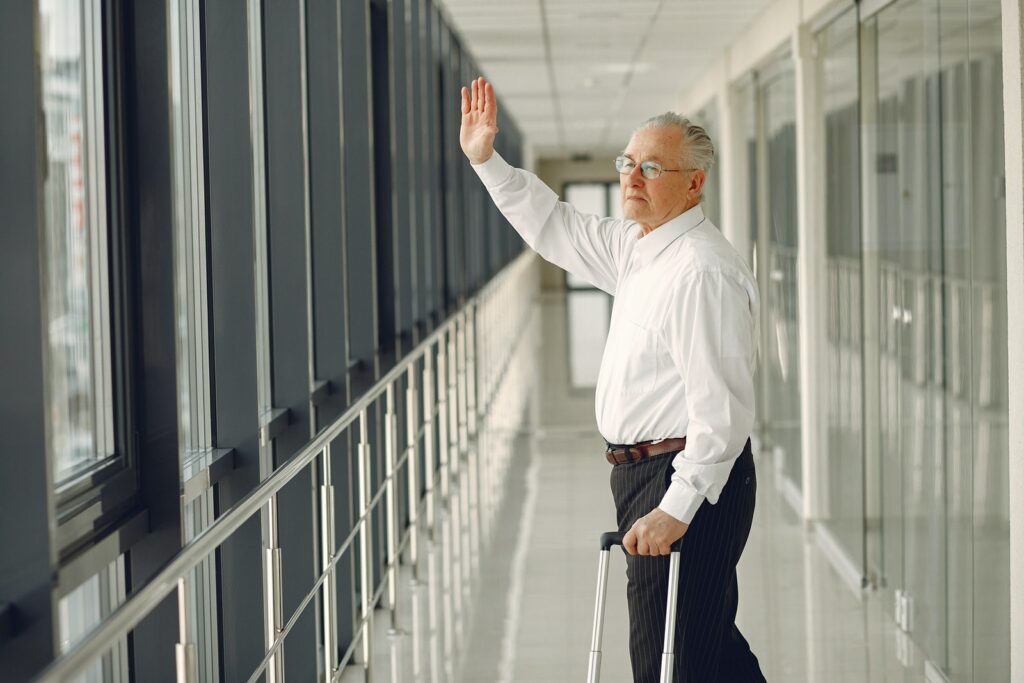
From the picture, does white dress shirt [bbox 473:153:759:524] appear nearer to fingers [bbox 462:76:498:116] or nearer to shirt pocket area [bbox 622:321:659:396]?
shirt pocket area [bbox 622:321:659:396]

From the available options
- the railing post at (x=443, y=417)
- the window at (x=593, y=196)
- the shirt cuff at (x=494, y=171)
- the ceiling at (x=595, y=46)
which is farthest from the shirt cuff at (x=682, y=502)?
the window at (x=593, y=196)

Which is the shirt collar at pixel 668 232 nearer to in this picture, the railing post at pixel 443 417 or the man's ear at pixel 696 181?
the man's ear at pixel 696 181

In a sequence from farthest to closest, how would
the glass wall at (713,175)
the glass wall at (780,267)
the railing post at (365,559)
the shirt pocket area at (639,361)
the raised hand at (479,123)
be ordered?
1. the glass wall at (713,175)
2. the glass wall at (780,267)
3. the railing post at (365,559)
4. the raised hand at (479,123)
5. the shirt pocket area at (639,361)

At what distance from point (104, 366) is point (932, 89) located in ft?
6.85

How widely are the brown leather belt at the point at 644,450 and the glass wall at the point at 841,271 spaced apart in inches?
81.4

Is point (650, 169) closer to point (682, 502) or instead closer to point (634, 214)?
point (634, 214)

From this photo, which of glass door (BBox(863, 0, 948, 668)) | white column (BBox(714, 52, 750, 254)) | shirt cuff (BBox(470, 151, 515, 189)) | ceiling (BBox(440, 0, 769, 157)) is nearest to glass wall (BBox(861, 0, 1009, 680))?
glass door (BBox(863, 0, 948, 668))

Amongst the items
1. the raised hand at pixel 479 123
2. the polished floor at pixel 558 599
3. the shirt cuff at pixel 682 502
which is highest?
the raised hand at pixel 479 123

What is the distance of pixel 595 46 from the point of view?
7.20 metres

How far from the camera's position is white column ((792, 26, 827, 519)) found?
4.71 m

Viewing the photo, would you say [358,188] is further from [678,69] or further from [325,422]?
[678,69]

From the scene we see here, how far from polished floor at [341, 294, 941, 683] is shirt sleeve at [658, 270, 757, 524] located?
1270 millimetres

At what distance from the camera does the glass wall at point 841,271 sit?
4.10 m

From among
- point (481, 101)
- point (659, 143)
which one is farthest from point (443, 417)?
point (659, 143)
